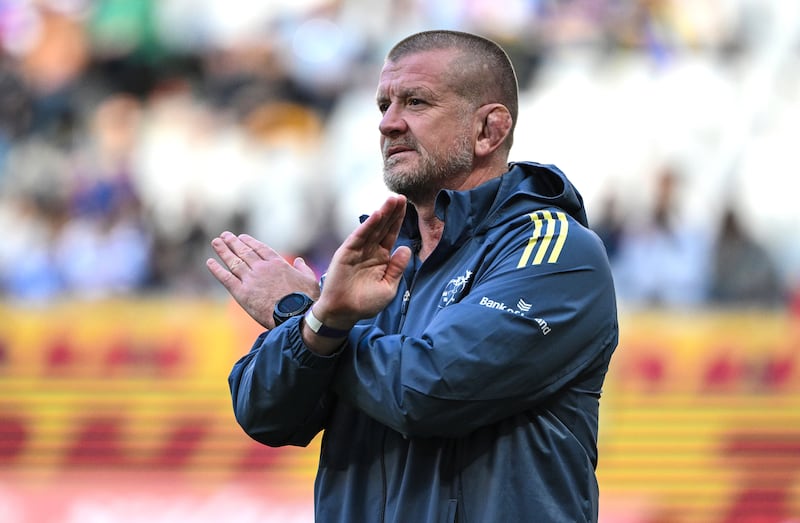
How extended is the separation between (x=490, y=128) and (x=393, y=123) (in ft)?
0.86

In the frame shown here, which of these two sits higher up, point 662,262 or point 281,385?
point 281,385

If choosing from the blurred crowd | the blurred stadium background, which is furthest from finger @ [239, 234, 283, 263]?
the blurred crowd

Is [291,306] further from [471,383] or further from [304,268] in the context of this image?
[471,383]

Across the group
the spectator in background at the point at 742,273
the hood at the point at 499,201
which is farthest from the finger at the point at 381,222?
the spectator in background at the point at 742,273

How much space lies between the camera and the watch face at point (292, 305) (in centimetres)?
279

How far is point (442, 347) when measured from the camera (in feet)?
8.46

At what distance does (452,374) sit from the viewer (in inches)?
100

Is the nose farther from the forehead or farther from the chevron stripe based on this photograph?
the chevron stripe

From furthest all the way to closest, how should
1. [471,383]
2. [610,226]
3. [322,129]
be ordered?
1. [322,129]
2. [610,226]
3. [471,383]

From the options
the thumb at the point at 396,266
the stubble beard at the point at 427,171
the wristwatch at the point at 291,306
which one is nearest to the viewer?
the thumb at the point at 396,266

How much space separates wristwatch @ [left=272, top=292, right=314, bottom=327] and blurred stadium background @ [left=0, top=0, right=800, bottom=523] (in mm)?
5833

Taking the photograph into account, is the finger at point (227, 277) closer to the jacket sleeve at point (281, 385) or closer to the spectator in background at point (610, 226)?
the jacket sleeve at point (281, 385)

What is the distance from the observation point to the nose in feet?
9.94

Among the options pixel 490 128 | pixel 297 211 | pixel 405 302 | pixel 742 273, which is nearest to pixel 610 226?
pixel 742 273
